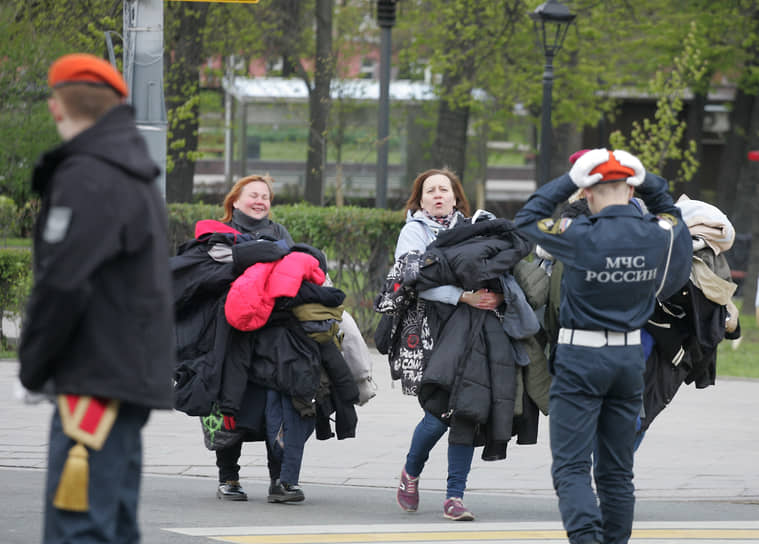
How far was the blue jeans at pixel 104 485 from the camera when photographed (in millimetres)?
3613

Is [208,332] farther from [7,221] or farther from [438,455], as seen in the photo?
[7,221]

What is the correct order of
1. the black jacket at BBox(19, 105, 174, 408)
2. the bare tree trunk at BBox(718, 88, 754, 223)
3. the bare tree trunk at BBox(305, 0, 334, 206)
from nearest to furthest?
the black jacket at BBox(19, 105, 174, 408), the bare tree trunk at BBox(305, 0, 334, 206), the bare tree trunk at BBox(718, 88, 754, 223)

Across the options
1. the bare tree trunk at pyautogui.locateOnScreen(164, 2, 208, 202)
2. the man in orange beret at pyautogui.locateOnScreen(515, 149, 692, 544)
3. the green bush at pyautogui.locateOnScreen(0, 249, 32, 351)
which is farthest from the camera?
the bare tree trunk at pyautogui.locateOnScreen(164, 2, 208, 202)

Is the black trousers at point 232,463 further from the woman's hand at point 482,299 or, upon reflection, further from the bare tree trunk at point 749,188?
the bare tree trunk at point 749,188

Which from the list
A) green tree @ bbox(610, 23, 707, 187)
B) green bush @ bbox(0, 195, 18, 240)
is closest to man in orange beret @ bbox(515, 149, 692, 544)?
green bush @ bbox(0, 195, 18, 240)

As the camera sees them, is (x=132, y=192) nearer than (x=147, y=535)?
Yes

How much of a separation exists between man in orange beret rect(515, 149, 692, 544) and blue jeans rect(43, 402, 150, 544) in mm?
2012

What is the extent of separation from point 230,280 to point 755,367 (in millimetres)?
7915

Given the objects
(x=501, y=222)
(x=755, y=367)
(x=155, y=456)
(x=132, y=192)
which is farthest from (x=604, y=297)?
(x=755, y=367)

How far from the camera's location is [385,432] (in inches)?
355

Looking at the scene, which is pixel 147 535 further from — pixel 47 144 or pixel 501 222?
pixel 47 144

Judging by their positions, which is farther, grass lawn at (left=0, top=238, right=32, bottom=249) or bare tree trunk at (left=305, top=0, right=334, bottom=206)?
bare tree trunk at (left=305, top=0, right=334, bottom=206)

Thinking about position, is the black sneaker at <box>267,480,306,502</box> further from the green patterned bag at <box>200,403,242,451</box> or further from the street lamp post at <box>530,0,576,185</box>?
the street lamp post at <box>530,0,576,185</box>

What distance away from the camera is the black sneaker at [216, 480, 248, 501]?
698cm
